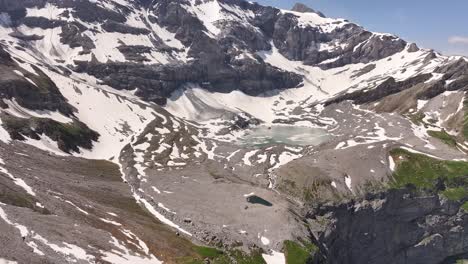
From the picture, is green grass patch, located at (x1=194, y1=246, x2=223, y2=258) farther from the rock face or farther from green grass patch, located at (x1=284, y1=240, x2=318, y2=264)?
the rock face

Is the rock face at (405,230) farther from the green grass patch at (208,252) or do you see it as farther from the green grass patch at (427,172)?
the green grass patch at (208,252)

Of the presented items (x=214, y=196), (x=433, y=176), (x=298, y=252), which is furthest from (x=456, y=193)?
(x=214, y=196)

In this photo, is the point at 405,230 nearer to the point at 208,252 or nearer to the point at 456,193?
the point at 456,193

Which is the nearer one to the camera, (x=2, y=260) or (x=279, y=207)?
(x=2, y=260)

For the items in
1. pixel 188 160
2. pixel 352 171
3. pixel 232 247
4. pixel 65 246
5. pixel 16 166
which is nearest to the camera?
pixel 65 246

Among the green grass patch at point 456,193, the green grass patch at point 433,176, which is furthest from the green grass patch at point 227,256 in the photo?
the green grass patch at point 456,193

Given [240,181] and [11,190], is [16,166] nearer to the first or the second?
[11,190]

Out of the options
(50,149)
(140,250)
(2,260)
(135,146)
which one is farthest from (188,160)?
(2,260)
